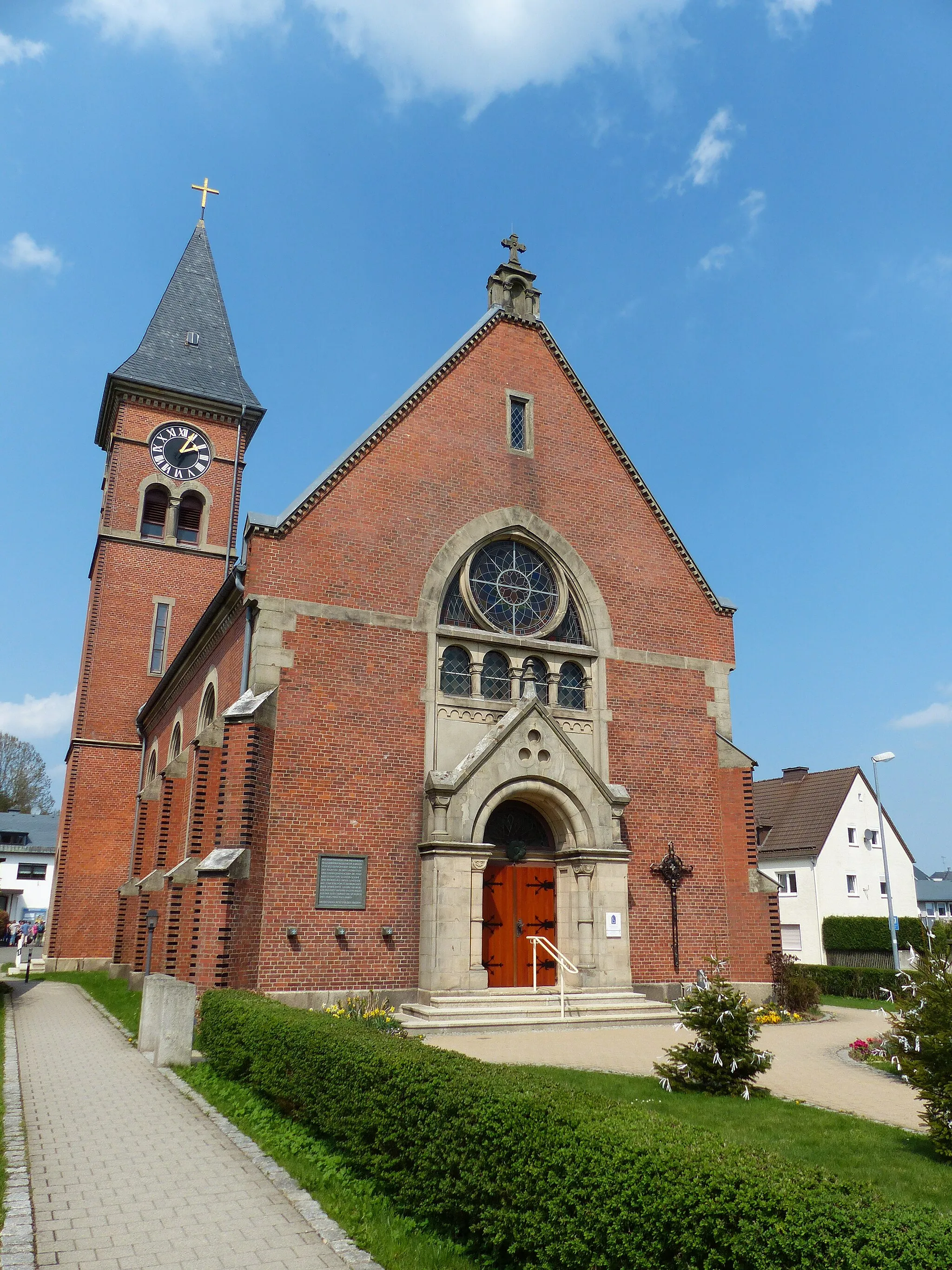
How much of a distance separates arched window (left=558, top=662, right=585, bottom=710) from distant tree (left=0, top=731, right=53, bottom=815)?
225ft

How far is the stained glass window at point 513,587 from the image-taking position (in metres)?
19.4

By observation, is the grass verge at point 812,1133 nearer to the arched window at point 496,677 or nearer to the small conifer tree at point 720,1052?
the small conifer tree at point 720,1052

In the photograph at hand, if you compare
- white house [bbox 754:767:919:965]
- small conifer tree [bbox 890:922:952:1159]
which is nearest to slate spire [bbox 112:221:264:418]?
white house [bbox 754:767:919:965]

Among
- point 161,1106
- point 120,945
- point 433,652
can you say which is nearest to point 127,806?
point 120,945

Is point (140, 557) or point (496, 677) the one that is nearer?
point (496, 677)

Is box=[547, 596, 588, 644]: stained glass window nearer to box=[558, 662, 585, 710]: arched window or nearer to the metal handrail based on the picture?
box=[558, 662, 585, 710]: arched window

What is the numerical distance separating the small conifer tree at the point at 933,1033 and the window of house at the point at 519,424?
13584mm

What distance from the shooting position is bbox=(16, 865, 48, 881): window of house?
7456cm

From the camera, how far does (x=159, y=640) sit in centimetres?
3350

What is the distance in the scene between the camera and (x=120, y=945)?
29.1 metres

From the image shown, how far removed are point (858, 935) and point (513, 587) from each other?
2692 centimetres

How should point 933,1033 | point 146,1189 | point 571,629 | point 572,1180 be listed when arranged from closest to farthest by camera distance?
point 572,1180 < point 146,1189 < point 933,1033 < point 571,629

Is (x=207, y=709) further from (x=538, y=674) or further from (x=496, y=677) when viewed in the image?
(x=538, y=674)

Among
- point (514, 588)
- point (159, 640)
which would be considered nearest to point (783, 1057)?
point (514, 588)
